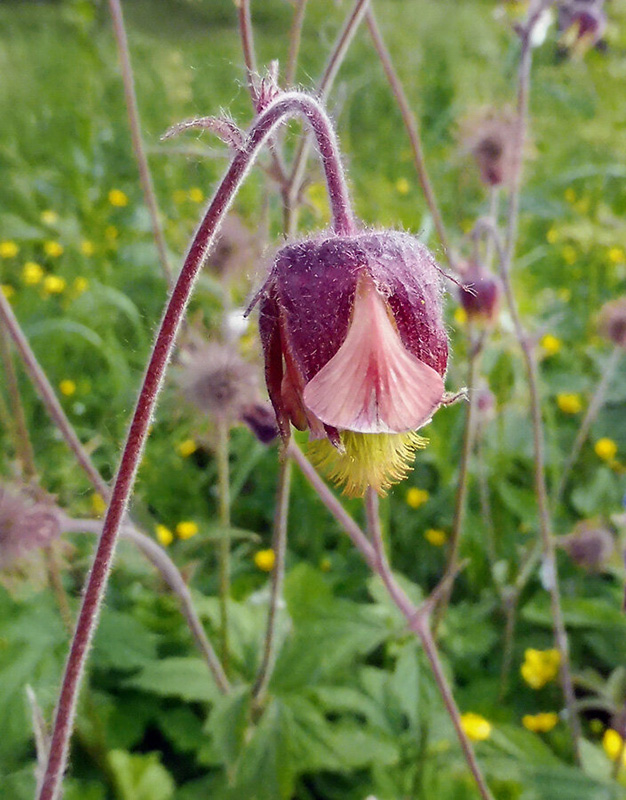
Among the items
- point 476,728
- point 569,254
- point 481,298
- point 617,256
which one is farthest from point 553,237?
point 476,728

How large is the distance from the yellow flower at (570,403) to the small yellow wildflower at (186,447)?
1.13 m

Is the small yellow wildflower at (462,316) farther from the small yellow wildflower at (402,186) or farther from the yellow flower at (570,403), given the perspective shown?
the small yellow wildflower at (402,186)

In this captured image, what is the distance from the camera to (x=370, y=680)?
1.47m

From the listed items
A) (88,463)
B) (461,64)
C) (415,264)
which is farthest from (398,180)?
(415,264)

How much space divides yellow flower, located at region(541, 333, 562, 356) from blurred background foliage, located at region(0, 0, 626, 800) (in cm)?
4

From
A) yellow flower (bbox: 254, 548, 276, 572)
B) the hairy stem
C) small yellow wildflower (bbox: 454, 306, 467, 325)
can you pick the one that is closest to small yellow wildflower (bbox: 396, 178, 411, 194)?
small yellow wildflower (bbox: 454, 306, 467, 325)

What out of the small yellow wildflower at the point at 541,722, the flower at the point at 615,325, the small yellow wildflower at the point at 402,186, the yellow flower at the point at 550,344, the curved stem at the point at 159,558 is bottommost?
the small yellow wildflower at the point at 541,722

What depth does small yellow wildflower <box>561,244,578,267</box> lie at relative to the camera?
9.72 ft

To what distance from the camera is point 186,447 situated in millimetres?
2002

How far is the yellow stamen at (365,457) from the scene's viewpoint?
626 mm

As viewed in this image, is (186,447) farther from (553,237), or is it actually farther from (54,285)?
(553,237)

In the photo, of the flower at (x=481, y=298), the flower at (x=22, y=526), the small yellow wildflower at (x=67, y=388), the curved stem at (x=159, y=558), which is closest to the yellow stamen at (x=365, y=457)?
the curved stem at (x=159, y=558)

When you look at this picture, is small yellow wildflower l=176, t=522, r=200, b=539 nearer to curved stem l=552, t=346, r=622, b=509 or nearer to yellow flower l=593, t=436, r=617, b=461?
curved stem l=552, t=346, r=622, b=509

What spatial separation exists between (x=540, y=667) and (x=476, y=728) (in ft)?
0.97
